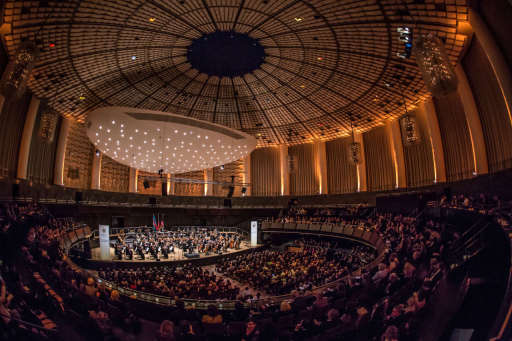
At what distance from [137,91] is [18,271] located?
64.4 ft

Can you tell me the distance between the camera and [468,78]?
56.0 feet

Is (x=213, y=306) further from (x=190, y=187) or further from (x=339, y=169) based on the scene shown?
(x=190, y=187)

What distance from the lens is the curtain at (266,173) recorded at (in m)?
38.0

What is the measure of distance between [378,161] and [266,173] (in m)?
15.0

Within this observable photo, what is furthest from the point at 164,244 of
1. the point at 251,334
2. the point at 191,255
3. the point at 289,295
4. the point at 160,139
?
the point at 251,334

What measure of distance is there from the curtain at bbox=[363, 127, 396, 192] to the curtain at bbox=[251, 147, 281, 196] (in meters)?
12.2

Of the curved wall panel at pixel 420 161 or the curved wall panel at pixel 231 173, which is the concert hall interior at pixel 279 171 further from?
the curved wall panel at pixel 231 173

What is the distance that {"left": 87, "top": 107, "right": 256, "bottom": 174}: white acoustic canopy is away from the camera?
1639 cm

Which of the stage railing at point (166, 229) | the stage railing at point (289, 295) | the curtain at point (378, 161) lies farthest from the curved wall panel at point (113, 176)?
the curtain at point (378, 161)

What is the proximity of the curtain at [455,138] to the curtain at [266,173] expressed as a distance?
67.0 feet

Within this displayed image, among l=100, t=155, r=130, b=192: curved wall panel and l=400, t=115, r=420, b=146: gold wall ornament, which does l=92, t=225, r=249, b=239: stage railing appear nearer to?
l=100, t=155, r=130, b=192: curved wall panel

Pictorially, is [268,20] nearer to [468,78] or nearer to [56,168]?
[468,78]

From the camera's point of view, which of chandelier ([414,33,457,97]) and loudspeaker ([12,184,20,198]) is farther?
loudspeaker ([12,184,20,198])

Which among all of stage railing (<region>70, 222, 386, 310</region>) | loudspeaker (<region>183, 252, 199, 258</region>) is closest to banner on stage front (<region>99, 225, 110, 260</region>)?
loudspeaker (<region>183, 252, 199, 258</region>)
